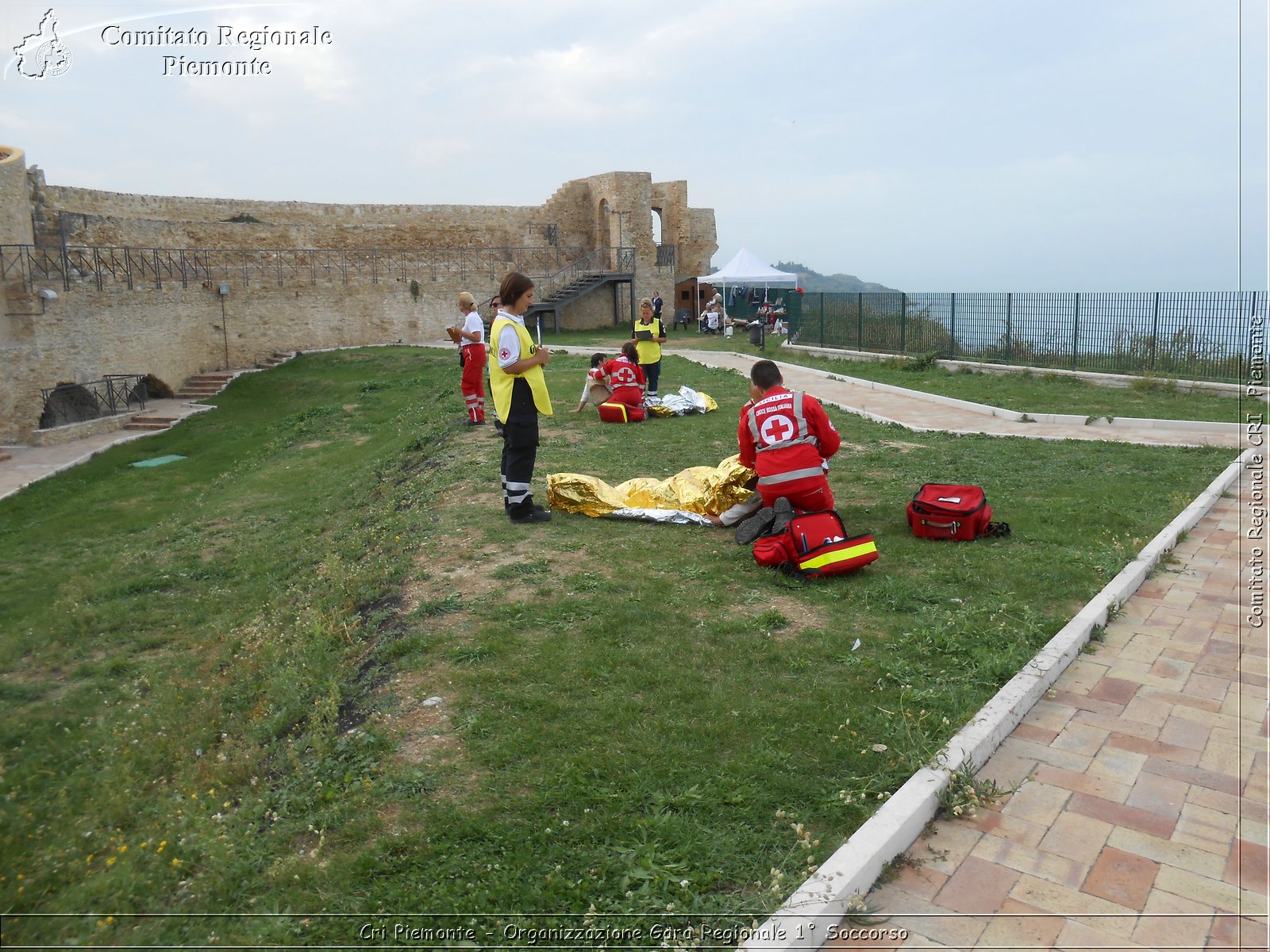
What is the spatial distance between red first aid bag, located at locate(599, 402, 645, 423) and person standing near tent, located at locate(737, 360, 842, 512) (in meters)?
5.52

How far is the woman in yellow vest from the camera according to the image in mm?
6660

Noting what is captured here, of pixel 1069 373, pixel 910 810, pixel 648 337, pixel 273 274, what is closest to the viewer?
pixel 910 810

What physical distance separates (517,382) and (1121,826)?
16.2 feet

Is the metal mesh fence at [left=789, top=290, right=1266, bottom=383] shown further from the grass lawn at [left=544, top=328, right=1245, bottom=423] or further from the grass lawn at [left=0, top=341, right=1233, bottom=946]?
the grass lawn at [left=0, top=341, right=1233, bottom=946]

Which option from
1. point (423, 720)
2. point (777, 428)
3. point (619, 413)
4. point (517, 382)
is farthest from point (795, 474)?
point (619, 413)

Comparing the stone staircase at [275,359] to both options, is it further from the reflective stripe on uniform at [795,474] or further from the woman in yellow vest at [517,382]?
the reflective stripe on uniform at [795,474]

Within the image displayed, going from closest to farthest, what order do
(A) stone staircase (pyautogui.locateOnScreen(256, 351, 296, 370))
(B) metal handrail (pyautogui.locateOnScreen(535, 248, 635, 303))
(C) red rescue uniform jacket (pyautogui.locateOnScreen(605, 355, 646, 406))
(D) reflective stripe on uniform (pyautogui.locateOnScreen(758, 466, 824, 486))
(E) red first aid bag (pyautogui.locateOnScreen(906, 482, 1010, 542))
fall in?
(D) reflective stripe on uniform (pyautogui.locateOnScreen(758, 466, 824, 486)) < (E) red first aid bag (pyautogui.locateOnScreen(906, 482, 1010, 542)) < (C) red rescue uniform jacket (pyautogui.locateOnScreen(605, 355, 646, 406)) < (A) stone staircase (pyautogui.locateOnScreen(256, 351, 296, 370)) < (B) metal handrail (pyautogui.locateOnScreen(535, 248, 635, 303))

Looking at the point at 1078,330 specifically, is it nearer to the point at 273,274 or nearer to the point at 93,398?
the point at 93,398

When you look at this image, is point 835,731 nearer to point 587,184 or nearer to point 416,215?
point 416,215

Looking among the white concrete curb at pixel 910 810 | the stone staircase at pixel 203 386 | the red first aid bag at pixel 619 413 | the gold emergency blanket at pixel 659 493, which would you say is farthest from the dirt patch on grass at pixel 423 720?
the stone staircase at pixel 203 386

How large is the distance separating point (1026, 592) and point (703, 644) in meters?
2.13

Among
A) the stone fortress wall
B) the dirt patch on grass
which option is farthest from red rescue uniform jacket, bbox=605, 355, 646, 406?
the stone fortress wall

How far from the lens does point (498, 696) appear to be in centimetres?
415

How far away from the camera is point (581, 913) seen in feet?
9.11
